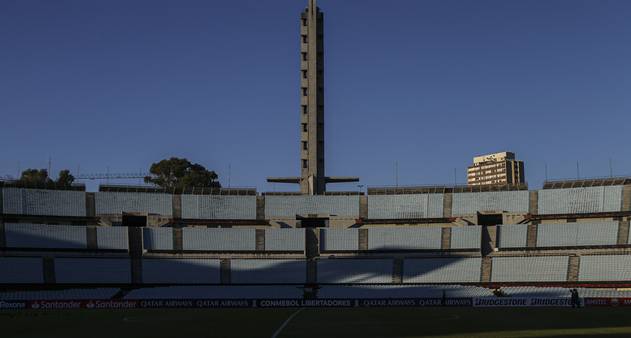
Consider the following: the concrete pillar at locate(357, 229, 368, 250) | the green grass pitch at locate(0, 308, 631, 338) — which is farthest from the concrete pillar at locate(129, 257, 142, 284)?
the green grass pitch at locate(0, 308, 631, 338)

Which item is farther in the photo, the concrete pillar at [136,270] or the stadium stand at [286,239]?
the stadium stand at [286,239]

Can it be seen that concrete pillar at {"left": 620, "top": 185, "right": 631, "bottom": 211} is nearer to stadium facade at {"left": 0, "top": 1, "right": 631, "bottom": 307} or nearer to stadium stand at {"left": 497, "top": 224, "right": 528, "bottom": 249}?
stadium facade at {"left": 0, "top": 1, "right": 631, "bottom": 307}

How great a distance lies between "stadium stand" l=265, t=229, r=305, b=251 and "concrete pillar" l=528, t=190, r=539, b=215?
112ft

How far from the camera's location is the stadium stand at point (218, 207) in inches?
4264

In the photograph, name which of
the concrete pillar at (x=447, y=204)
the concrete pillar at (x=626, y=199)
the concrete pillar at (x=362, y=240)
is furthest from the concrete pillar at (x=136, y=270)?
the concrete pillar at (x=626, y=199)

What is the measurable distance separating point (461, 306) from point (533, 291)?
17602mm

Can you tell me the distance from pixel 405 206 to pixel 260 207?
22554 millimetres

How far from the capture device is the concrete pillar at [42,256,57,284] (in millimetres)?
94125

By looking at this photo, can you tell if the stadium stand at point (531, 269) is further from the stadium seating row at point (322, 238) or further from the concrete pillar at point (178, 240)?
the concrete pillar at point (178, 240)

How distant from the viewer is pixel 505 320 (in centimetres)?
5325

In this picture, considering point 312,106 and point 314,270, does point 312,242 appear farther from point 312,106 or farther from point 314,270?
point 312,106

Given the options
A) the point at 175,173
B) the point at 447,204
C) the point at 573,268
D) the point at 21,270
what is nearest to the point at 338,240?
the point at 447,204

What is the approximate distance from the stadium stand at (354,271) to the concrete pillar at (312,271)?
44cm

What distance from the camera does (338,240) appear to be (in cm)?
10475
